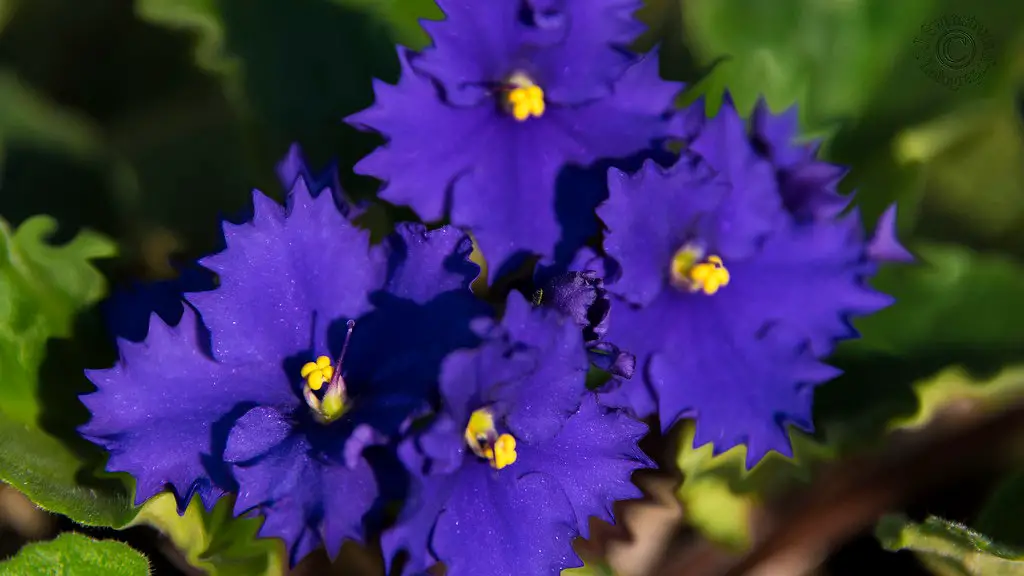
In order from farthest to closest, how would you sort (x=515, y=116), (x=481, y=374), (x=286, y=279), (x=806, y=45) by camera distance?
(x=806, y=45) < (x=515, y=116) < (x=286, y=279) < (x=481, y=374)

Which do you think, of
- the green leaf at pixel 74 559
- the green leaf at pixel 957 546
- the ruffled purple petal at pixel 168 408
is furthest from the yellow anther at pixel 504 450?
the green leaf at pixel 957 546

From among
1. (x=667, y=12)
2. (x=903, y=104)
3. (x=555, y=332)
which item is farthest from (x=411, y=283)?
(x=903, y=104)

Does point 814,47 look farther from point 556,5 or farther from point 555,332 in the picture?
point 555,332

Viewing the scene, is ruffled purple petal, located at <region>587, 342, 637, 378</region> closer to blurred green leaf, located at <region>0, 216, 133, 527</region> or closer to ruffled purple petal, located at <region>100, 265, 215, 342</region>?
ruffled purple petal, located at <region>100, 265, 215, 342</region>

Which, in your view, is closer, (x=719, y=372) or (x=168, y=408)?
(x=168, y=408)

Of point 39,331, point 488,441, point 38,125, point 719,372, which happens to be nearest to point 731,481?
point 719,372

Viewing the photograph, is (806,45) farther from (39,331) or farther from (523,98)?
(39,331)
